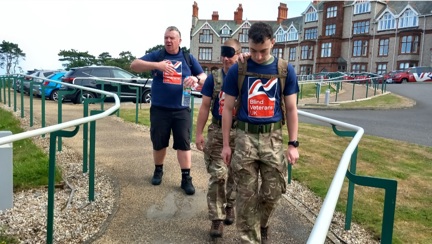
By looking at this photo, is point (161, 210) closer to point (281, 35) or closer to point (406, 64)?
point (406, 64)

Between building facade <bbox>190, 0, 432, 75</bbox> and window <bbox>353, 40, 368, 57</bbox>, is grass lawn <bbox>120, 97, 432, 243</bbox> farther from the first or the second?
window <bbox>353, 40, 368, 57</bbox>

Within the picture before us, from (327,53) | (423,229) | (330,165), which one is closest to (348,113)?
(330,165)

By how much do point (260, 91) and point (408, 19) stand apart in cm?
4646

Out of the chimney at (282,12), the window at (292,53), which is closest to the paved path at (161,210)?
the window at (292,53)

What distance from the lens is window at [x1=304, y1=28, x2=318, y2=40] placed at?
5209cm

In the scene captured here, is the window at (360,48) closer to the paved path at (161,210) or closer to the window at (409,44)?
the window at (409,44)

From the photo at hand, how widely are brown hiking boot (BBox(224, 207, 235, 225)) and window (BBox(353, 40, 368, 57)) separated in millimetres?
46553

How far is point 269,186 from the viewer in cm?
311

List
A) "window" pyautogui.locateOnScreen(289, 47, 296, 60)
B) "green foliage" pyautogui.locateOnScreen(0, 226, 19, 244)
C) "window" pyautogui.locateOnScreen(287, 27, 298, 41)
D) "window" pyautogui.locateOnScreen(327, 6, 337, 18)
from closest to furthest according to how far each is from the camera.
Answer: "green foliage" pyautogui.locateOnScreen(0, 226, 19, 244) < "window" pyautogui.locateOnScreen(327, 6, 337, 18) < "window" pyautogui.locateOnScreen(287, 27, 298, 41) < "window" pyautogui.locateOnScreen(289, 47, 296, 60)

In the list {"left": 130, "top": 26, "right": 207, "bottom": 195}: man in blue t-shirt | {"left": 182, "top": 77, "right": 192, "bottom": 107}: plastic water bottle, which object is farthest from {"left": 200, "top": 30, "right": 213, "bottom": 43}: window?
{"left": 182, "top": 77, "right": 192, "bottom": 107}: plastic water bottle

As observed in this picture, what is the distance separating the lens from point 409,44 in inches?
1657

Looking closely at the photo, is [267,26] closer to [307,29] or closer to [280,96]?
[280,96]

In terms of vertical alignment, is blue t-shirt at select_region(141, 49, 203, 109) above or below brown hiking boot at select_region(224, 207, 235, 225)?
above

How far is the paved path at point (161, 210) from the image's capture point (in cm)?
361
